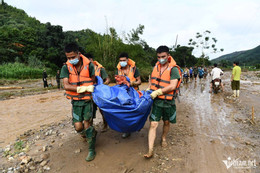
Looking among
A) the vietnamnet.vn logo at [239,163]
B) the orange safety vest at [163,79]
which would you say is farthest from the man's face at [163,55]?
the vietnamnet.vn logo at [239,163]

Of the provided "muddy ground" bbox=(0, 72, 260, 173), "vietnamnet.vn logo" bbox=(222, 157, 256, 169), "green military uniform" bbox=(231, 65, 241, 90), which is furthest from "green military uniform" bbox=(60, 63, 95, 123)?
"green military uniform" bbox=(231, 65, 241, 90)

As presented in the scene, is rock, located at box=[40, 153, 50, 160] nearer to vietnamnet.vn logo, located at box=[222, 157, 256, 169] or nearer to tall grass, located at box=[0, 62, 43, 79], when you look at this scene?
vietnamnet.vn logo, located at box=[222, 157, 256, 169]

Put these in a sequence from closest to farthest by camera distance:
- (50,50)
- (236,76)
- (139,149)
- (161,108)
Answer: (161,108), (139,149), (236,76), (50,50)

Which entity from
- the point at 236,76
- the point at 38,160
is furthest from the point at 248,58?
the point at 38,160

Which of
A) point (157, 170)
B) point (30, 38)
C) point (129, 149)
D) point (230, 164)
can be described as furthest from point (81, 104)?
point (30, 38)

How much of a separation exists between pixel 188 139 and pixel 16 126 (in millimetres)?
5243

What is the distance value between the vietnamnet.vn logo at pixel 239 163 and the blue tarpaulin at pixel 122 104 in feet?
5.48

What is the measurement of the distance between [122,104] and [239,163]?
226 centimetres

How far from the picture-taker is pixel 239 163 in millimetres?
2691

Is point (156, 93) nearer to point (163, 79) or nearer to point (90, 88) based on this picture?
point (163, 79)

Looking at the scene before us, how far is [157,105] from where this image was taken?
2.95 meters

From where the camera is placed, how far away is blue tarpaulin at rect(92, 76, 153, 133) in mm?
2543

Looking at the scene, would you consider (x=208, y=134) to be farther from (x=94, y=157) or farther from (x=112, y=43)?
(x=112, y=43)

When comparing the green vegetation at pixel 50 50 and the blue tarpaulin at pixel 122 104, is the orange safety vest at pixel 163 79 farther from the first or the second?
the green vegetation at pixel 50 50
